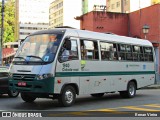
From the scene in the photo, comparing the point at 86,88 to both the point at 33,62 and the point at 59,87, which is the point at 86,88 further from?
the point at 33,62

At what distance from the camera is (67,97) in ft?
46.0

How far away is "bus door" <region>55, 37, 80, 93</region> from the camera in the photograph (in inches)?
534

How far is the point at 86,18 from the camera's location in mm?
37188

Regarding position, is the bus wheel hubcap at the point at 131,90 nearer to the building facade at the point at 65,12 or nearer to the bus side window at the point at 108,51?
the bus side window at the point at 108,51

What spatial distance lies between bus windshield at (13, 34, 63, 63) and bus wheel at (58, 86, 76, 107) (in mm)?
1408

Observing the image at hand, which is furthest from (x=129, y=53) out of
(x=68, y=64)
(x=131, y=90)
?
(x=68, y=64)

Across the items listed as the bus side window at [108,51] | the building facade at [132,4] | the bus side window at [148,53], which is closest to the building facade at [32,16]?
the building facade at [132,4]

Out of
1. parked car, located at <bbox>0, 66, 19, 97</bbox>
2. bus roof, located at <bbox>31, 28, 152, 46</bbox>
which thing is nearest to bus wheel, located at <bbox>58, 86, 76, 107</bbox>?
bus roof, located at <bbox>31, 28, 152, 46</bbox>

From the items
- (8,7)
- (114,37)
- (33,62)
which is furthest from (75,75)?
(8,7)

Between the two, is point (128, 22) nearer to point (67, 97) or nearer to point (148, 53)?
point (148, 53)

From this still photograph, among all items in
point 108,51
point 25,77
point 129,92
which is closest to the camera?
point 25,77

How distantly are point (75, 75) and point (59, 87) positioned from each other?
1.04 meters

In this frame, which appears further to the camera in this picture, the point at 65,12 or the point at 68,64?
the point at 65,12

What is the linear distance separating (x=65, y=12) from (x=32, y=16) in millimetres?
20805
